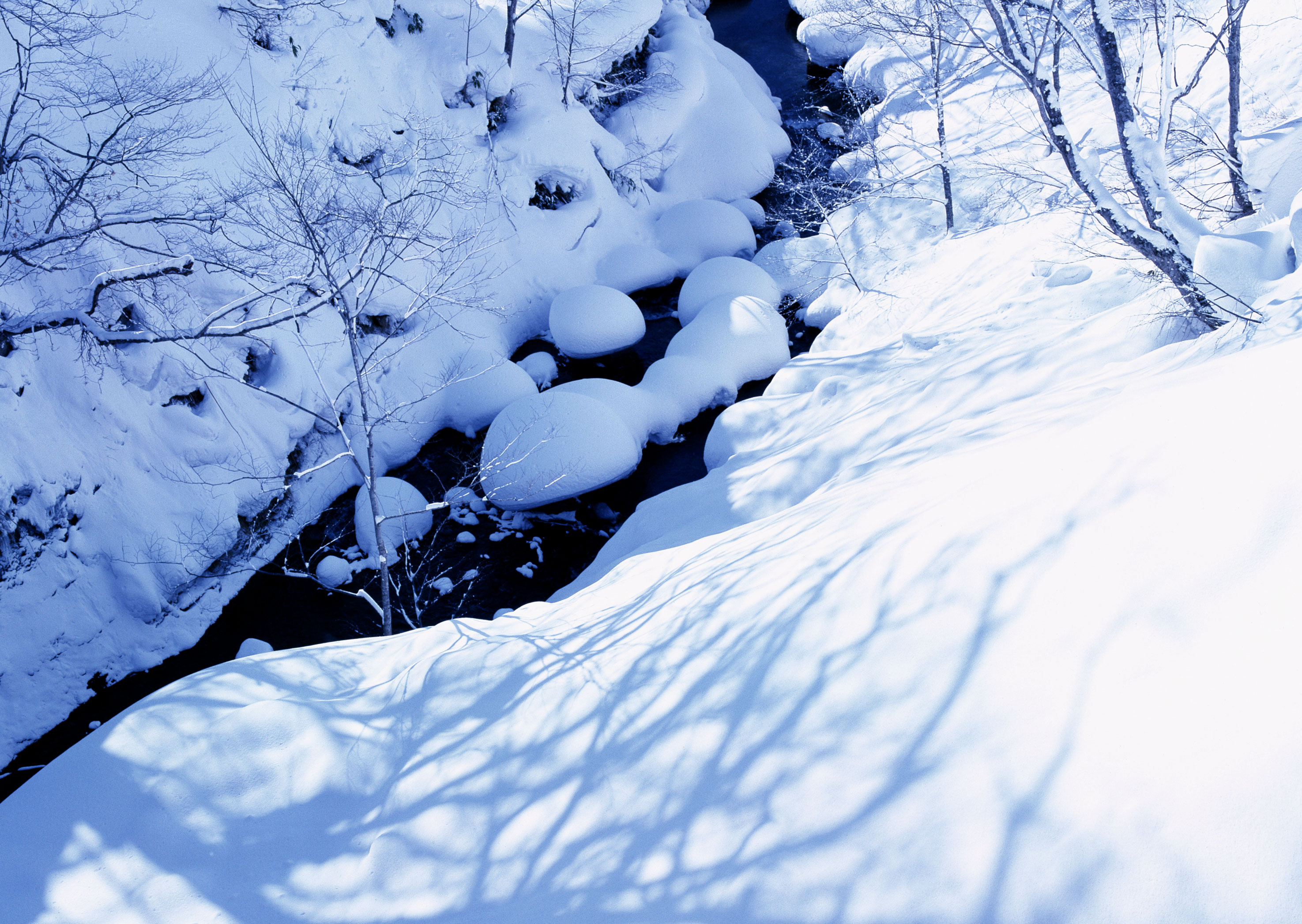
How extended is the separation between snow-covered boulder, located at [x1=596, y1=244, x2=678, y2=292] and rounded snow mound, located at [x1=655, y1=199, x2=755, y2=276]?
0.38m

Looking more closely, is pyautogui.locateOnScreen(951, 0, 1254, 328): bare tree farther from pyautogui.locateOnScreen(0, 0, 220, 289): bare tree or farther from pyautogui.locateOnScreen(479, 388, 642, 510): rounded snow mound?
pyautogui.locateOnScreen(0, 0, 220, 289): bare tree

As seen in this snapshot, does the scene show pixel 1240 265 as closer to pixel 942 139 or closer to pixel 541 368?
pixel 942 139

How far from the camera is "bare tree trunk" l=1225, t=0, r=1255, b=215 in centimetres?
779

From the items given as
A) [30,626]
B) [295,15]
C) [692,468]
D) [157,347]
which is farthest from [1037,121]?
[30,626]

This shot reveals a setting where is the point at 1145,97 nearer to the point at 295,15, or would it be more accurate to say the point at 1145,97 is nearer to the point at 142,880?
the point at 295,15

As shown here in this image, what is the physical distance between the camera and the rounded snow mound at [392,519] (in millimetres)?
11266

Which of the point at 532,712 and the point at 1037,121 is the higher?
the point at 1037,121

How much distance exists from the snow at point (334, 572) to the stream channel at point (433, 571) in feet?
0.49

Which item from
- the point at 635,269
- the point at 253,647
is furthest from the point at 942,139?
the point at 253,647

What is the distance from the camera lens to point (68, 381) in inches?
396

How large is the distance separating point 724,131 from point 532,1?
5333 millimetres

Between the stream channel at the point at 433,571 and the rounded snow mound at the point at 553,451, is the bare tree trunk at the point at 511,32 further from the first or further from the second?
the rounded snow mound at the point at 553,451

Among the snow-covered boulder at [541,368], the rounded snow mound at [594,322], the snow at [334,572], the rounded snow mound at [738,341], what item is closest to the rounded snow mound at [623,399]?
the rounded snow mound at [738,341]

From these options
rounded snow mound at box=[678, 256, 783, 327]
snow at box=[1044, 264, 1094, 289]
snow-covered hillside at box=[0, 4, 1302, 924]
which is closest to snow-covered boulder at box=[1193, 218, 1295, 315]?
snow-covered hillside at box=[0, 4, 1302, 924]
